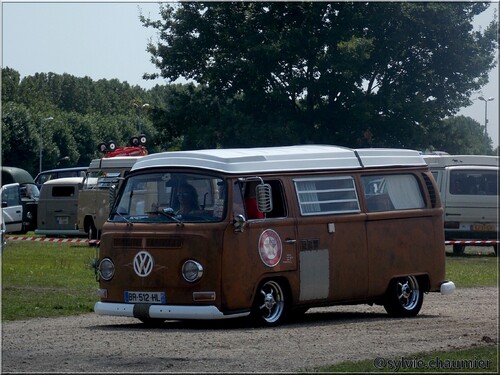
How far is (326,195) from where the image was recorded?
15.8 m

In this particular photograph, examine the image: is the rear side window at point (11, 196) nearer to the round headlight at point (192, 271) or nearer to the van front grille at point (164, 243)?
the van front grille at point (164, 243)

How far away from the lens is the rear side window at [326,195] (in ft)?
50.9

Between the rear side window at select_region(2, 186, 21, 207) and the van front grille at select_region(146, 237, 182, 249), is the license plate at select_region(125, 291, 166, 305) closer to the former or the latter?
the van front grille at select_region(146, 237, 182, 249)

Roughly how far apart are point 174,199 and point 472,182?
1929 centimetres

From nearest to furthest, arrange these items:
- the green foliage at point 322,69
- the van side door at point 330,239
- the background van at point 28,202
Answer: the van side door at point 330,239 → the green foliage at point 322,69 → the background van at point 28,202

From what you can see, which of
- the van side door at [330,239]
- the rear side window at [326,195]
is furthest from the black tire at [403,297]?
the rear side window at [326,195]

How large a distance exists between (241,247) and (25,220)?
31913 mm

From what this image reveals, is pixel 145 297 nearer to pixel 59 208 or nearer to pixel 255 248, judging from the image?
pixel 255 248

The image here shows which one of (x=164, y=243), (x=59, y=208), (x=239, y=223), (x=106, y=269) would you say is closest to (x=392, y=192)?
(x=239, y=223)

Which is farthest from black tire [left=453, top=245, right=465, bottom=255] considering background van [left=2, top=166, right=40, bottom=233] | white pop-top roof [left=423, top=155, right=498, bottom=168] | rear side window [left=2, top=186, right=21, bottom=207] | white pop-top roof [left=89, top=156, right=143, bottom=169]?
background van [left=2, top=166, right=40, bottom=233]

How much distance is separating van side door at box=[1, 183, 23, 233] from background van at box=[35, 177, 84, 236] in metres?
1.10

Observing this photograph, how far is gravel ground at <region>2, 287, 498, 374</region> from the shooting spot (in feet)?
36.0

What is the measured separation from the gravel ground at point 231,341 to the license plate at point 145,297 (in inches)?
14.7

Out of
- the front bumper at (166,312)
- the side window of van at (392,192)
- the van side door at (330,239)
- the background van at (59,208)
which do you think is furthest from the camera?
the background van at (59,208)
